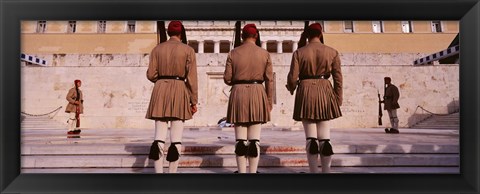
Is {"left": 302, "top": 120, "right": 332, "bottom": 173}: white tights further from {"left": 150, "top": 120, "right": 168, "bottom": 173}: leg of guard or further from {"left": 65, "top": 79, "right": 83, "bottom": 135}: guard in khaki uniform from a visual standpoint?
{"left": 65, "top": 79, "right": 83, "bottom": 135}: guard in khaki uniform

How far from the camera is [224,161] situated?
594 centimetres

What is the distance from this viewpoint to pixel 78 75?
1684cm

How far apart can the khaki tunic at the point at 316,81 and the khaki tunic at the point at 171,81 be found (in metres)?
1.32

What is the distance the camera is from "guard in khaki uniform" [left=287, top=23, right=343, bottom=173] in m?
4.82

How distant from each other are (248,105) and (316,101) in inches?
33.6

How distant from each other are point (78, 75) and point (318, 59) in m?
14.3

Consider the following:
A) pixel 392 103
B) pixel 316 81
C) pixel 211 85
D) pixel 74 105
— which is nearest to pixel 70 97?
pixel 74 105

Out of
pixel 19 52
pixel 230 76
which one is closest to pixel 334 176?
pixel 230 76

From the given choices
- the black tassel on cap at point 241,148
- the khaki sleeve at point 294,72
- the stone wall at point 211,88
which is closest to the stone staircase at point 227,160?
the black tassel on cap at point 241,148

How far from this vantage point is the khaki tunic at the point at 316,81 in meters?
4.89

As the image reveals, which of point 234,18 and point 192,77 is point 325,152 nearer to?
point 192,77
